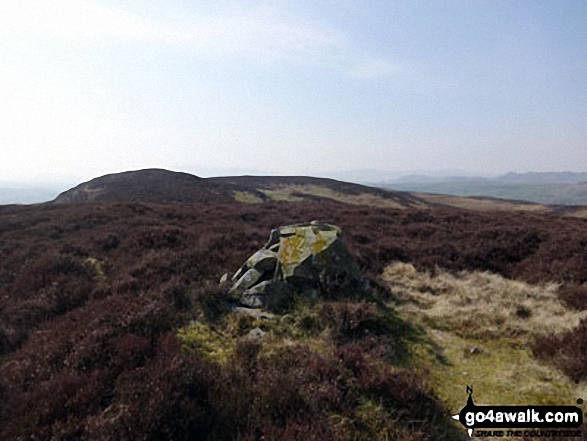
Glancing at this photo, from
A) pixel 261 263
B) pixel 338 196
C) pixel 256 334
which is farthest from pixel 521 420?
pixel 338 196

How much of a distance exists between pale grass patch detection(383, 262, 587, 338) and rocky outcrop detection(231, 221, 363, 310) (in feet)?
6.56

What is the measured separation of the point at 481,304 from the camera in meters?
9.09

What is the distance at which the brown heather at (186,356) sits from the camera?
4266 millimetres

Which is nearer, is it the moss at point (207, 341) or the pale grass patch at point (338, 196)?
the moss at point (207, 341)

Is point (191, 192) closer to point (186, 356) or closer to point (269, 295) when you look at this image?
point (269, 295)

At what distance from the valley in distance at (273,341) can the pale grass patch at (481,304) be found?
0.05 metres

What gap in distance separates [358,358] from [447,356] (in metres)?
2.29

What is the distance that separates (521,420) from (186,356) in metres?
5.04

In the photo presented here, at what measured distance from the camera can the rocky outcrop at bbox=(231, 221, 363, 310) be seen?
27.1 ft

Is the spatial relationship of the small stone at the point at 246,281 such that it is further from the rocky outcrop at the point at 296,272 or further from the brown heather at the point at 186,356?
the brown heather at the point at 186,356

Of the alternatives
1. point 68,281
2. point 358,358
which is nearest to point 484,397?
point 358,358

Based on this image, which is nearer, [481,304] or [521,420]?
[521,420]

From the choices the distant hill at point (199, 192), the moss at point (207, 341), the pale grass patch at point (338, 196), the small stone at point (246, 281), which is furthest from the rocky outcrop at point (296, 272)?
the pale grass patch at point (338, 196)

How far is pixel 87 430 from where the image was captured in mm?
3973
